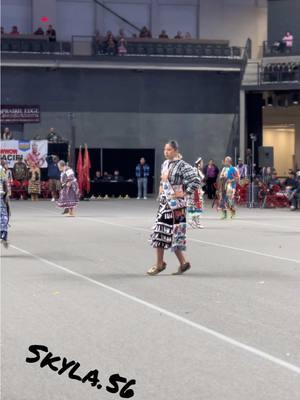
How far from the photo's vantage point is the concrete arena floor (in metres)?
8.11

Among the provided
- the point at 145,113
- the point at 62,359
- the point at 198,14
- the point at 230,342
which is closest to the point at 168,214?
the point at 230,342

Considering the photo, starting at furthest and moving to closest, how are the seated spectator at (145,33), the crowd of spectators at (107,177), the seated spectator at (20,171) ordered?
the seated spectator at (145,33)
the crowd of spectators at (107,177)
the seated spectator at (20,171)

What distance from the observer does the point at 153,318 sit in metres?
11.2

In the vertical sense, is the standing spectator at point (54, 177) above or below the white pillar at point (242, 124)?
below

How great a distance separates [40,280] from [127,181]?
31945mm

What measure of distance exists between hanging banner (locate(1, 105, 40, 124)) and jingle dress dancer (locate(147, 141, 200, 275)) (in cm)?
3282

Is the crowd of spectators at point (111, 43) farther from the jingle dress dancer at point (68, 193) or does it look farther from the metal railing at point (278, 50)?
the jingle dress dancer at point (68, 193)

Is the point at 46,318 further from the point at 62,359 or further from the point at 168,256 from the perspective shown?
the point at 168,256

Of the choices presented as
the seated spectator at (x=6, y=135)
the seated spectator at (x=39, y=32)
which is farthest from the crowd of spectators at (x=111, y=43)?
the seated spectator at (x=6, y=135)

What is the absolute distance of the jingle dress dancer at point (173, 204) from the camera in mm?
15195

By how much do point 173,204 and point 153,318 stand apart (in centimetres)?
420

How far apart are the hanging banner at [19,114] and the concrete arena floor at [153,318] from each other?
85.2 feet

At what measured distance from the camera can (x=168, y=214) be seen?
50.1 feet

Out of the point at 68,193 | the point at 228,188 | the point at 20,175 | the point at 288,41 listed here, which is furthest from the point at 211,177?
the point at 228,188
